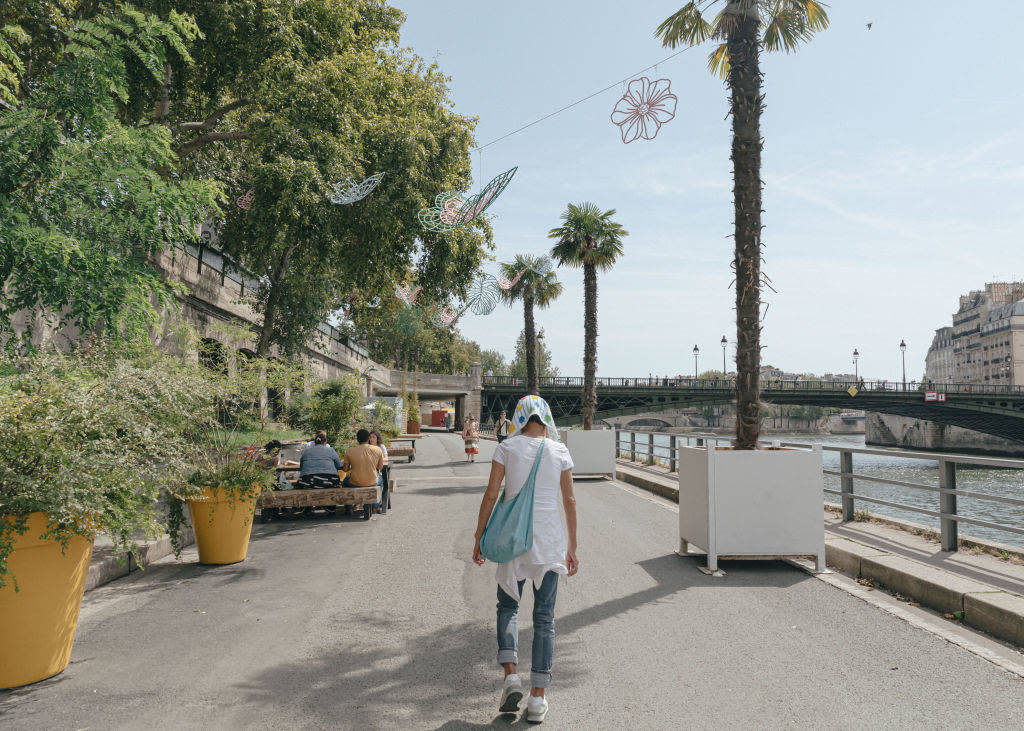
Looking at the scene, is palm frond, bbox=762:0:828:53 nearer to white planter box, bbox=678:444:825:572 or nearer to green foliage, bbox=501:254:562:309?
white planter box, bbox=678:444:825:572

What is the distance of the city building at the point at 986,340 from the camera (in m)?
104

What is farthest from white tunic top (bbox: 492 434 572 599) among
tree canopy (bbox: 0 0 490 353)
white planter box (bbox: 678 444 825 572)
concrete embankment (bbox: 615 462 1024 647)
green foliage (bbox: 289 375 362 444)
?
green foliage (bbox: 289 375 362 444)

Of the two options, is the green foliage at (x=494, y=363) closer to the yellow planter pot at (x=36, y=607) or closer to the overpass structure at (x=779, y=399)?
the overpass structure at (x=779, y=399)

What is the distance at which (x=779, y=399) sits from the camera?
56281mm

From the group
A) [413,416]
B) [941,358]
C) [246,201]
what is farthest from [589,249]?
[941,358]

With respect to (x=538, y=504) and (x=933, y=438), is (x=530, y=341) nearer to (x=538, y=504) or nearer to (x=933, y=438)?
(x=538, y=504)

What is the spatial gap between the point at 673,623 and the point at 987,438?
85502mm

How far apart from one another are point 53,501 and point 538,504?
2752 millimetres

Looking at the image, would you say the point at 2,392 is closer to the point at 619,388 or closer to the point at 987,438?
the point at 619,388

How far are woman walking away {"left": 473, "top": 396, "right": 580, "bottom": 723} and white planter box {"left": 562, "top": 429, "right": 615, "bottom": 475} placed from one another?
13.1 metres

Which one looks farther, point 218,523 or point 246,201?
point 246,201

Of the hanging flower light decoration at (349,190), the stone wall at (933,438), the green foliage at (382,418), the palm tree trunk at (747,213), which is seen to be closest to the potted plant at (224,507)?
the palm tree trunk at (747,213)

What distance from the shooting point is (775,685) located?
3.95 metres

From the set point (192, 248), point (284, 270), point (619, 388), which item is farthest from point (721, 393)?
point (192, 248)
